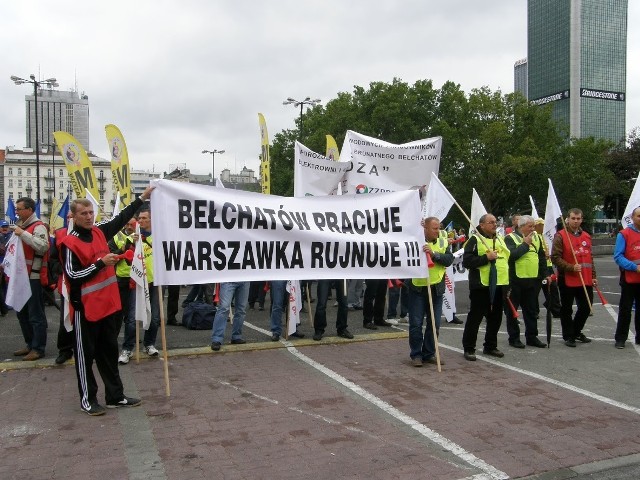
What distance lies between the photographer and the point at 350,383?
6465 millimetres

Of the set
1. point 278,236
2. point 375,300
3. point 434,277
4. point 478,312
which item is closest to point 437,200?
point 434,277

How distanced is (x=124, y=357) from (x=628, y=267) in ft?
22.2

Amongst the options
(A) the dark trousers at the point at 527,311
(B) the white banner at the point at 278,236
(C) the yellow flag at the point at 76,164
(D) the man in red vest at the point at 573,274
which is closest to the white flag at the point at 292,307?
(B) the white banner at the point at 278,236

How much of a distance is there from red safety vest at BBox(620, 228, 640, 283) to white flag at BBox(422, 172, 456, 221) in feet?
7.98

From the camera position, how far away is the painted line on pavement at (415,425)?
14.1 feet

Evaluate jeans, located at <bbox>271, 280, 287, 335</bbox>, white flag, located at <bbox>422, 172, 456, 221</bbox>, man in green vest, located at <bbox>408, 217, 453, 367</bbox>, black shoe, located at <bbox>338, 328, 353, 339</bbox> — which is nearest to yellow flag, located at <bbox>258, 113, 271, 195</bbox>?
jeans, located at <bbox>271, 280, 287, 335</bbox>

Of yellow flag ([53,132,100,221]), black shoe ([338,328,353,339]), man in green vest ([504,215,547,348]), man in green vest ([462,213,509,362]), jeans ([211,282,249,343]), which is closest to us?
man in green vest ([462,213,509,362])

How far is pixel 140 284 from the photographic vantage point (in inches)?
283

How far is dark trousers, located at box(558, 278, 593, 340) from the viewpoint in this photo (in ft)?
27.8

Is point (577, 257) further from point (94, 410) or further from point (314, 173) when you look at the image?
point (94, 410)

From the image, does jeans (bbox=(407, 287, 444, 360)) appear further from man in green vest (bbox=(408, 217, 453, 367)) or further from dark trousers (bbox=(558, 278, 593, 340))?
dark trousers (bbox=(558, 278, 593, 340))

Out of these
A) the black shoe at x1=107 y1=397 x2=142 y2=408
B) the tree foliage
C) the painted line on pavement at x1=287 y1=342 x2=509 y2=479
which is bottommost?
the painted line on pavement at x1=287 y1=342 x2=509 y2=479

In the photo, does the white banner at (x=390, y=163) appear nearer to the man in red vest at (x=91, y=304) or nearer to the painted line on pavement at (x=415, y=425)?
the painted line on pavement at (x=415, y=425)

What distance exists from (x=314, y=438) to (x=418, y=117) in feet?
139
